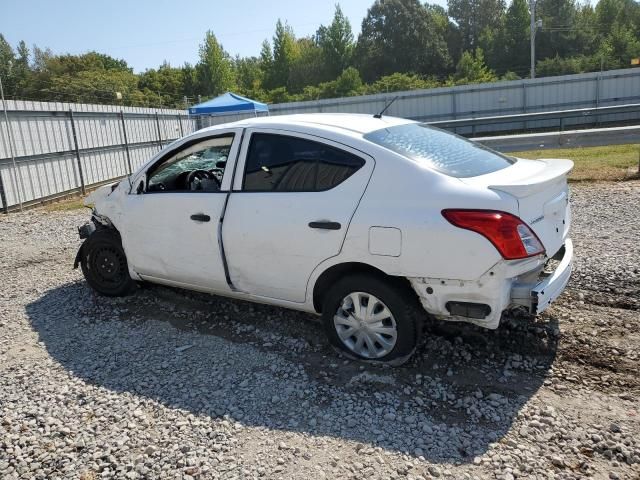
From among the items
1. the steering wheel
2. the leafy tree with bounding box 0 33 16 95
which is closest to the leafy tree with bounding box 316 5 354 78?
the leafy tree with bounding box 0 33 16 95

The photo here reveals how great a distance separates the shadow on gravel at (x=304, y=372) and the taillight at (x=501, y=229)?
0.94 metres

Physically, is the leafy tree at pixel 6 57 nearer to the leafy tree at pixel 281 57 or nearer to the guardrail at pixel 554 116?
the leafy tree at pixel 281 57

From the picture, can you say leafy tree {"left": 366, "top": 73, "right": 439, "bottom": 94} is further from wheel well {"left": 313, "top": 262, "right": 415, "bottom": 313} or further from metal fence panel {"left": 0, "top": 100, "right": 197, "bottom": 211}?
wheel well {"left": 313, "top": 262, "right": 415, "bottom": 313}

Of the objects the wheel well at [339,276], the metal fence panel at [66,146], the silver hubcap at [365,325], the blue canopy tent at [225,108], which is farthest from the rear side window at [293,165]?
the blue canopy tent at [225,108]

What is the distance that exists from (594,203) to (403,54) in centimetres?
6826

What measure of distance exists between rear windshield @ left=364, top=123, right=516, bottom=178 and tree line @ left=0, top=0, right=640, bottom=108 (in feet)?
144

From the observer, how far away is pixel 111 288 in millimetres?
5312

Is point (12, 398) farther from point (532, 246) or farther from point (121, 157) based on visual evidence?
point (121, 157)

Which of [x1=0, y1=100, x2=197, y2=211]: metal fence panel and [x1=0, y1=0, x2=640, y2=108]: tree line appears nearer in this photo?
[x1=0, y1=100, x2=197, y2=211]: metal fence panel

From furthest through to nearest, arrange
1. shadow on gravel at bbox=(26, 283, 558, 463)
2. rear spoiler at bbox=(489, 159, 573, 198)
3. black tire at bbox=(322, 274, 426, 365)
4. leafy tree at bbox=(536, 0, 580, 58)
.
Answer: leafy tree at bbox=(536, 0, 580, 58), black tire at bbox=(322, 274, 426, 365), rear spoiler at bbox=(489, 159, 573, 198), shadow on gravel at bbox=(26, 283, 558, 463)

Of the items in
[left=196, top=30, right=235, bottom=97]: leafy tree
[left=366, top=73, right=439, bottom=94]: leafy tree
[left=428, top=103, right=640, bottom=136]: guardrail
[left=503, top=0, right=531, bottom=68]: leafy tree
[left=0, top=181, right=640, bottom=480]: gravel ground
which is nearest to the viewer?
[left=0, top=181, right=640, bottom=480]: gravel ground

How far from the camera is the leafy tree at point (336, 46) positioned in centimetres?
6644

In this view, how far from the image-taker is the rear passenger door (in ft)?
11.9

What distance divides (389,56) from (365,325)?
73078 millimetres
